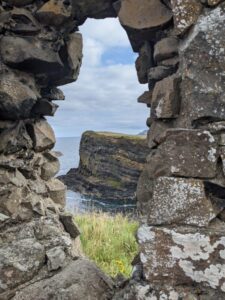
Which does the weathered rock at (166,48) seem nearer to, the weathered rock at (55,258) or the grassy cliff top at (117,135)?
the weathered rock at (55,258)

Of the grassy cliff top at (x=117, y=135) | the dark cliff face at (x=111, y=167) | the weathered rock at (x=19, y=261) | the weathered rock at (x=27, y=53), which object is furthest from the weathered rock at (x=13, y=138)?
the grassy cliff top at (x=117, y=135)

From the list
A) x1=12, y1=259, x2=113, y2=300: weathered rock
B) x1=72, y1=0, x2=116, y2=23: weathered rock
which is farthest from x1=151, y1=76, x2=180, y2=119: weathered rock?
x1=72, y1=0, x2=116, y2=23: weathered rock

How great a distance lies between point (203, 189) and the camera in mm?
2182

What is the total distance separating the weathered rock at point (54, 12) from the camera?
371 cm

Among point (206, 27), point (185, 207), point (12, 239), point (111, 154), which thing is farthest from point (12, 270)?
point (111, 154)

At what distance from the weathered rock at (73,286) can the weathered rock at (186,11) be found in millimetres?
1590

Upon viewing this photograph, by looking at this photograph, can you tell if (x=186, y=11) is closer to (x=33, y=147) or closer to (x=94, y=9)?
(x=94, y=9)

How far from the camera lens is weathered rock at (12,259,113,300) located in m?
2.63

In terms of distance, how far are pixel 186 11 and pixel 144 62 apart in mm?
870

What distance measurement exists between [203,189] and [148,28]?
4.14ft

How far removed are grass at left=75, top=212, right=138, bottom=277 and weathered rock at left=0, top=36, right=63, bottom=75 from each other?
2526 millimetres

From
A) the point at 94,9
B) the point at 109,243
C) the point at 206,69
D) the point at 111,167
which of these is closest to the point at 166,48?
the point at 206,69

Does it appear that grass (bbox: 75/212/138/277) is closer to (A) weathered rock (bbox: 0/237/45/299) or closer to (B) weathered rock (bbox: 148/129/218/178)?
(A) weathered rock (bbox: 0/237/45/299)

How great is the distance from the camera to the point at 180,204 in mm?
2207
